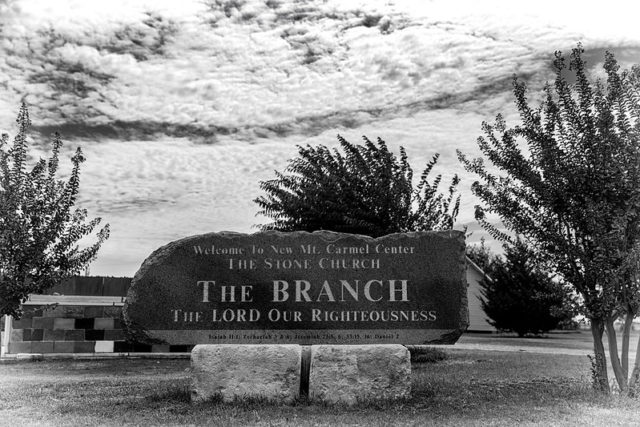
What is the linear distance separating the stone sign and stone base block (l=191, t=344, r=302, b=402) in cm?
38

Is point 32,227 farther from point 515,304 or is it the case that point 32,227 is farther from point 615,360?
point 515,304

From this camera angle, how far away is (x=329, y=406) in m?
7.33

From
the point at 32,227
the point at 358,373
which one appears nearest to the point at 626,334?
the point at 358,373

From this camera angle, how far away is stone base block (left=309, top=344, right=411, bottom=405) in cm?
750

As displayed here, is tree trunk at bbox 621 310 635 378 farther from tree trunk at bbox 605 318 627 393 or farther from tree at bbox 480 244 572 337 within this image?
tree at bbox 480 244 572 337

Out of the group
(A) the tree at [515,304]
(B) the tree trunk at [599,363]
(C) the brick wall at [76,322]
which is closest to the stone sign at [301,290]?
(B) the tree trunk at [599,363]

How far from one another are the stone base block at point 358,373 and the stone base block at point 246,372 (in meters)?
0.27

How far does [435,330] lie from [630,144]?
3.93 meters

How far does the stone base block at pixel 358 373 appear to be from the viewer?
7500mm

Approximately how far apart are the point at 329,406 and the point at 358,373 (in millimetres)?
541

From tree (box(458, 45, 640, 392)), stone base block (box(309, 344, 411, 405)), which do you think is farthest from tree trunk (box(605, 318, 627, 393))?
stone base block (box(309, 344, 411, 405))

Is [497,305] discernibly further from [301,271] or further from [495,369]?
[301,271]

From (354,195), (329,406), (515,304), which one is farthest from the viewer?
(515,304)

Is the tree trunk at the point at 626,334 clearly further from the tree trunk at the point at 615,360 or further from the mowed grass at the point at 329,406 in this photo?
the mowed grass at the point at 329,406
